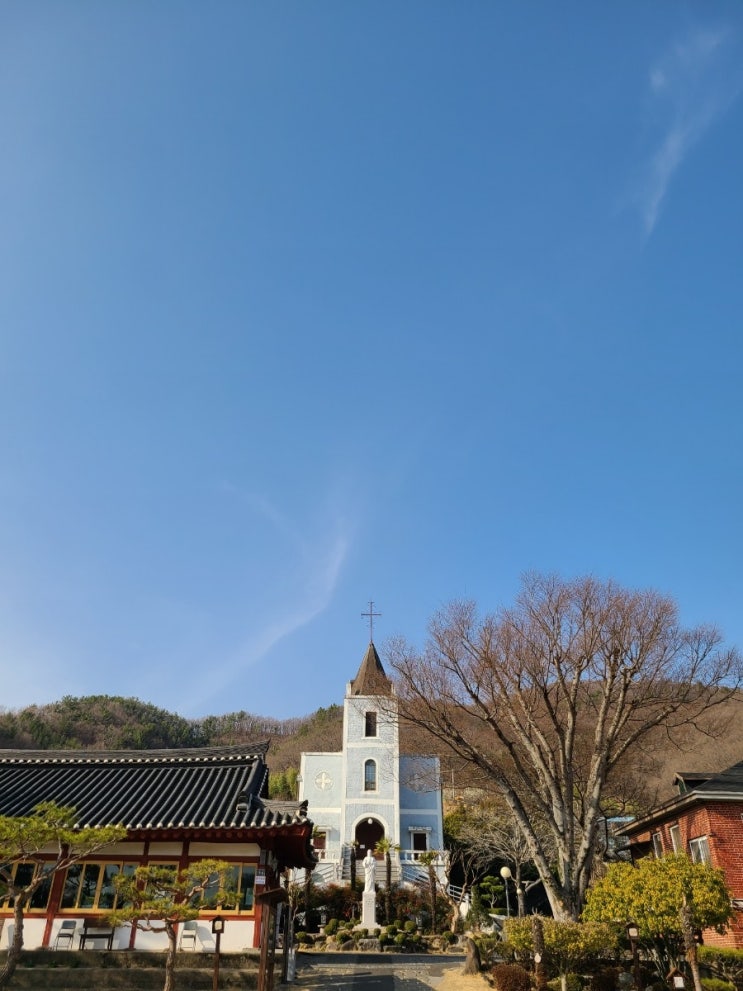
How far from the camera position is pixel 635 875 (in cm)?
1447

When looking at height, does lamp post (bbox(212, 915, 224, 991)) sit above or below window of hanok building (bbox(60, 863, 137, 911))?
below

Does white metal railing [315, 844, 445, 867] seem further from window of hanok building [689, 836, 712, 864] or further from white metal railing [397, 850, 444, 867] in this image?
window of hanok building [689, 836, 712, 864]

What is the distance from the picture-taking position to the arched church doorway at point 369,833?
121 feet

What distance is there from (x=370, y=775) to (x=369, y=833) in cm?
301

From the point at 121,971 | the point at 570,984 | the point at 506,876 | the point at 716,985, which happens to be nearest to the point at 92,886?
the point at 121,971

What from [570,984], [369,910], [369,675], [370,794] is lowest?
[570,984]

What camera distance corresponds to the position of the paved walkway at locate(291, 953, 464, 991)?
15.6m

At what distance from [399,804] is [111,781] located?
2230 centimetres

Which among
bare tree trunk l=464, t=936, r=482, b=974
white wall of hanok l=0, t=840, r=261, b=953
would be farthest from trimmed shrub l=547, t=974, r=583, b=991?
white wall of hanok l=0, t=840, r=261, b=953

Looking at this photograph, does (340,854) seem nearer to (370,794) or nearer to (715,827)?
(370,794)

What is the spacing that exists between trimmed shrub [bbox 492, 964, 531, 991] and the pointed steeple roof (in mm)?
24556

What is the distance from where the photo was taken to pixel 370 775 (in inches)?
1505

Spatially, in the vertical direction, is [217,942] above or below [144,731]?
below

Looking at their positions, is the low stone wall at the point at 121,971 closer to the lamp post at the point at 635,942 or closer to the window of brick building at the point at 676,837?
the lamp post at the point at 635,942
